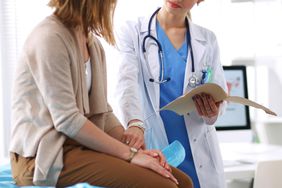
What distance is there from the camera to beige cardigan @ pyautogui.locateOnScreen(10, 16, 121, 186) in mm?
1259

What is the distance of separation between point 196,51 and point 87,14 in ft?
2.47

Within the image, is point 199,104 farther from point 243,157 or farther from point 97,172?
point 243,157

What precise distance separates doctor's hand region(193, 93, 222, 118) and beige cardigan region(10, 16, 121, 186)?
59cm

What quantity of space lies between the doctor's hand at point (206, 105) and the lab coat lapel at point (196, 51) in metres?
0.13

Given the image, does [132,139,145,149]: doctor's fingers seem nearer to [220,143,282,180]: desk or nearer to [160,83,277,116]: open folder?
[160,83,277,116]: open folder

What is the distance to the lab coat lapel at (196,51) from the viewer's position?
76.8 inches

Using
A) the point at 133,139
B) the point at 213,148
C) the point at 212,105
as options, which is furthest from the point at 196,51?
the point at 133,139

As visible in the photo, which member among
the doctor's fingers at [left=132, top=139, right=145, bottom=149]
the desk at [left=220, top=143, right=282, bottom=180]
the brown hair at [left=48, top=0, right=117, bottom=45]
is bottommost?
the desk at [left=220, top=143, right=282, bottom=180]

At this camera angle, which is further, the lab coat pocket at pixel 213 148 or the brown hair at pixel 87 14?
the lab coat pocket at pixel 213 148

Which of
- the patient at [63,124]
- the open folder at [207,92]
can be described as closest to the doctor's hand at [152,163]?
the patient at [63,124]

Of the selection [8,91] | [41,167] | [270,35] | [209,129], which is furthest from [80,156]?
[270,35]


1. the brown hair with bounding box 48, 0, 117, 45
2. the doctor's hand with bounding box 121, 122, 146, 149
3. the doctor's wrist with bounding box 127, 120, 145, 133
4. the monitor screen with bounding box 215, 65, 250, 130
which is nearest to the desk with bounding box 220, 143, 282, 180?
the monitor screen with bounding box 215, 65, 250, 130

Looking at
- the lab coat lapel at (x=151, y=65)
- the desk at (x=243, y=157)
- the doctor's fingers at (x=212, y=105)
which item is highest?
the lab coat lapel at (x=151, y=65)

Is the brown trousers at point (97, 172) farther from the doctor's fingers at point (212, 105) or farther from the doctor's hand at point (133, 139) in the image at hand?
the doctor's fingers at point (212, 105)
